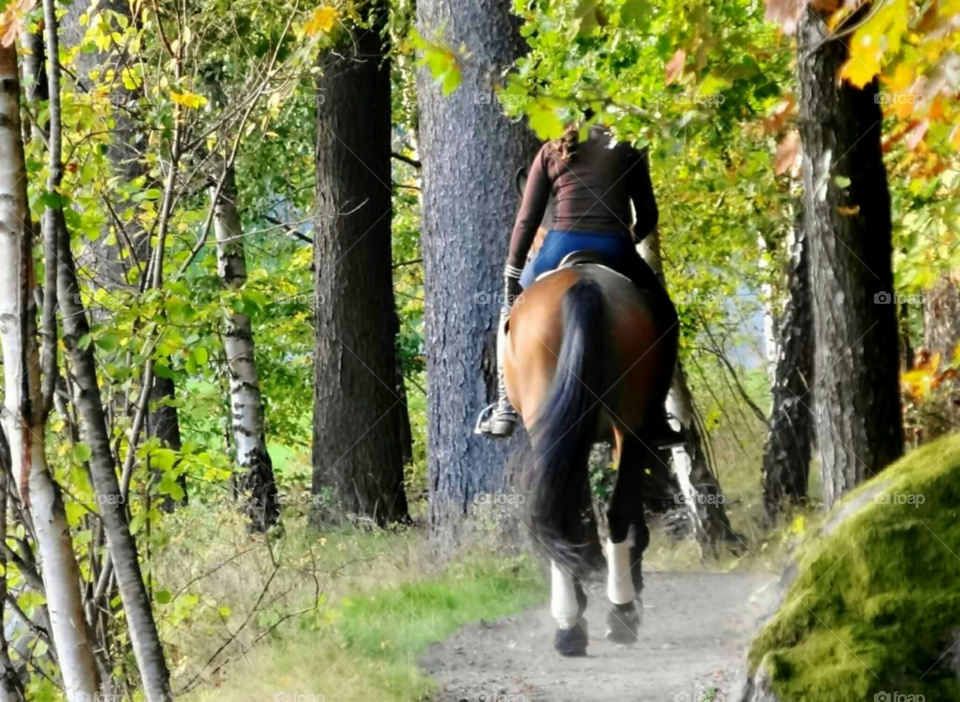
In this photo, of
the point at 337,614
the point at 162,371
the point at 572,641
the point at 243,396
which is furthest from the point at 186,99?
the point at 243,396

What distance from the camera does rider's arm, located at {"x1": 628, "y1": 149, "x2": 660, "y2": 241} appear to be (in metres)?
4.63

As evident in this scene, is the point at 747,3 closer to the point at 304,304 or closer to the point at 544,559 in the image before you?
the point at 544,559

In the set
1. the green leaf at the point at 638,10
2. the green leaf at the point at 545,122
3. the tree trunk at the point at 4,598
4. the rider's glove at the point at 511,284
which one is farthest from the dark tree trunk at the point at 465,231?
the tree trunk at the point at 4,598

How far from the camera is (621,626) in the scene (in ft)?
14.9

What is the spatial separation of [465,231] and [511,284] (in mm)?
586

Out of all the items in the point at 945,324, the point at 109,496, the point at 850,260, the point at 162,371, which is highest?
the point at 850,260

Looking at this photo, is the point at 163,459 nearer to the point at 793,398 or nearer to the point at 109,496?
the point at 109,496

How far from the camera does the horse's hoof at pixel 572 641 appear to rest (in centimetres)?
453

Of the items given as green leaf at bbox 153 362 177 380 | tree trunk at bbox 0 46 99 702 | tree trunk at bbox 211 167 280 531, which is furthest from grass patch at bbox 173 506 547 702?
tree trunk at bbox 211 167 280 531

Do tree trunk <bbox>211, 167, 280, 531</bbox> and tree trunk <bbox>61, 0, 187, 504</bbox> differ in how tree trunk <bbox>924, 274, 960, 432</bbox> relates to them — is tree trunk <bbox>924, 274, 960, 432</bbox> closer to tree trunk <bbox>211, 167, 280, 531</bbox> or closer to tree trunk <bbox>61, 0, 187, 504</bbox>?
tree trunk <bbox>61, 0, 187, 504</bbox>

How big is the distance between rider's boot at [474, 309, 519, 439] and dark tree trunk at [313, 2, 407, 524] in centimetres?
344

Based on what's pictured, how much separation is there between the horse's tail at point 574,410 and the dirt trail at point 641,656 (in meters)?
0.40

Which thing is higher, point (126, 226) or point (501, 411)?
point (126, 226)

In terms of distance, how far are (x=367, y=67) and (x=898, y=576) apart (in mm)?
6509
